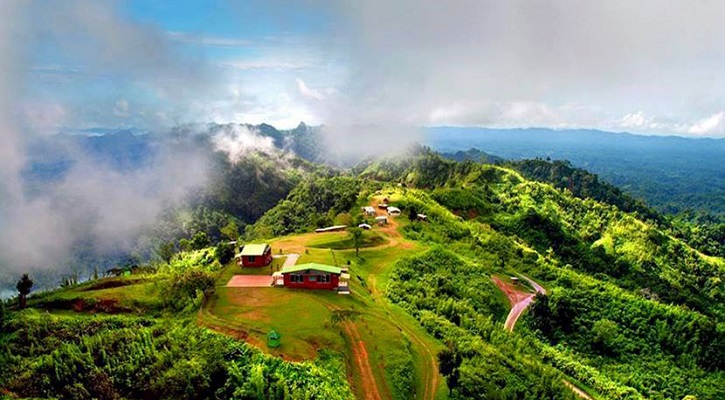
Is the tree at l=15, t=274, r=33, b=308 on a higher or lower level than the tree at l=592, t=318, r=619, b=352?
higher

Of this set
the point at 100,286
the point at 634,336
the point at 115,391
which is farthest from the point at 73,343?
the point at 634,336

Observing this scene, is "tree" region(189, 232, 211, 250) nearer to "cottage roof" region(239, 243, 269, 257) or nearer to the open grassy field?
"cottage roof" region(239, 243, 269, 257)

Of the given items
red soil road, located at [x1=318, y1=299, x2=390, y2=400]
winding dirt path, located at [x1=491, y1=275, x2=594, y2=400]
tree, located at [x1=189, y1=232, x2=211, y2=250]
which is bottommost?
winding dirt path, located at [x1=491, y1=275, x2=594, y2=400]

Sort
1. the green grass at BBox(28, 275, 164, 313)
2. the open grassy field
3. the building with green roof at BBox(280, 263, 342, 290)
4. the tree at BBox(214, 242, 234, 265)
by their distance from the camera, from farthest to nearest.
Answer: the tree at BBox(214, 242, 234, 265)
the building with green roof at BBox(280, 263, 342, 290)
the green grass at BBox(28, 275, 164, 313)
the open grassy field

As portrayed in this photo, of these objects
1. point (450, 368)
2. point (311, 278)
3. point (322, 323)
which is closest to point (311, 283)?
point (311, 278)

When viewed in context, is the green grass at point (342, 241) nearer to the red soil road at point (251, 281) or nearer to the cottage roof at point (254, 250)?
the cottage roof at point (254, 250)

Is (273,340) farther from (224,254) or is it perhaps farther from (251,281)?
(224,254)

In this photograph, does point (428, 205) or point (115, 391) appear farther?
point (428, 205)

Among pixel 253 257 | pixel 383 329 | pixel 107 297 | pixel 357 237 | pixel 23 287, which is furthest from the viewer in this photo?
pixel 357 237

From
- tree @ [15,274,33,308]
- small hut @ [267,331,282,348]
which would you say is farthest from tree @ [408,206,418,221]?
tree @ [15,274,33,308]

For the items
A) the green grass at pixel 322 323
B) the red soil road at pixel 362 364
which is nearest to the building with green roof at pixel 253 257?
the green grass at pixel 322 323

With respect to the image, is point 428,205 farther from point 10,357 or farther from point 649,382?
point 10,357
